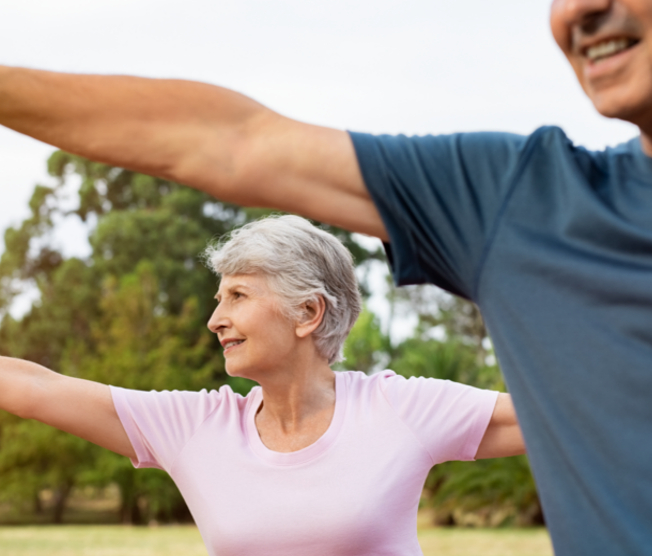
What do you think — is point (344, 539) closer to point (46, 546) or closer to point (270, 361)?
point (270, 361)

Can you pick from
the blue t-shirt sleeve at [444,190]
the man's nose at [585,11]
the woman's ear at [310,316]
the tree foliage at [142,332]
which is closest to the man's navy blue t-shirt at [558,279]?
the blue t-shirt sleeve at [444,190]

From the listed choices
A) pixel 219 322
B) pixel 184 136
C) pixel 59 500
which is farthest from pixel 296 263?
pixel 59 500

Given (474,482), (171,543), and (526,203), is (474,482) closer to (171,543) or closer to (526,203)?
(171,543)

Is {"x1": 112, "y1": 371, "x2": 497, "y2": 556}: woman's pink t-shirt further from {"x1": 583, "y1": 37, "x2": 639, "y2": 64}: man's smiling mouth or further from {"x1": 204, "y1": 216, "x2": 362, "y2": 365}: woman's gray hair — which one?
{"x1": 583, "y1": 37, "x2": 639, "y2": 64}: man's smiling mouth

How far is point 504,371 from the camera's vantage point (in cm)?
96

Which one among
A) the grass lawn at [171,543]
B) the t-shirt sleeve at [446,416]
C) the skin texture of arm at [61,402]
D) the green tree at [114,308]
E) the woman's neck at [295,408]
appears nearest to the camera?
the skin texture of arm at [61,402]

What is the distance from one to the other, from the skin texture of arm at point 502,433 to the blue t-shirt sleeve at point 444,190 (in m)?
1.30

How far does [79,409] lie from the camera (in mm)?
2121

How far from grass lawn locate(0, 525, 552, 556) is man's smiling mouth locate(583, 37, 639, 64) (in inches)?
447

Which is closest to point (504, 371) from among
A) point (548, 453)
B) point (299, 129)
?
point (548, 453)

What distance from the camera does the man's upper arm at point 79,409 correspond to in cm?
208

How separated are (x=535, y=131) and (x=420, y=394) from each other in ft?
4.54

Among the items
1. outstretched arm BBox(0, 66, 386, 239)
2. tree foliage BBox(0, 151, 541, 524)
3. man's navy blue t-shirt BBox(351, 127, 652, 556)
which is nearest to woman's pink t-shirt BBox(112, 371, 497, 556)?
man's navy blue t-shirt BBox(351, 127, 652, 556)

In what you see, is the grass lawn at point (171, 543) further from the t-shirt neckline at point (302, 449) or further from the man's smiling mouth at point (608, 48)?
the man's smiling mouth at point (608, 48)
